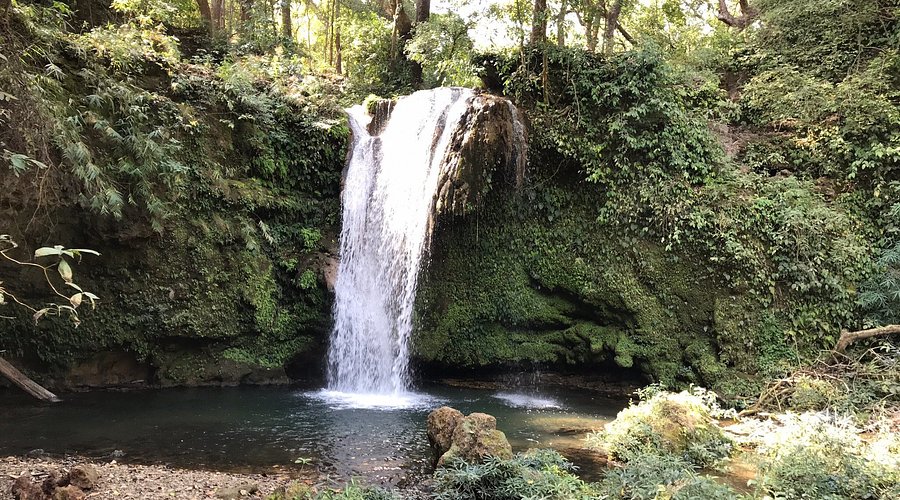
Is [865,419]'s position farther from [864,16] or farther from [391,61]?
[391,61]

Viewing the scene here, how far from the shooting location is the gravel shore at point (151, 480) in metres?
4.64

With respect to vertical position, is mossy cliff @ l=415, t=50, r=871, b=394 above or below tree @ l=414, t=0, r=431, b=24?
below

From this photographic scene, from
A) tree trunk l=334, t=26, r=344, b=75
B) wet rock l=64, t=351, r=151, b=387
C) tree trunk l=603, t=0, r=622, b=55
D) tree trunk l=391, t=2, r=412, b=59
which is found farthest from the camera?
tree trunk l=334, t=26, r=344, b=75

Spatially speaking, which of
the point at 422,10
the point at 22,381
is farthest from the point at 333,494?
the point at 422,10

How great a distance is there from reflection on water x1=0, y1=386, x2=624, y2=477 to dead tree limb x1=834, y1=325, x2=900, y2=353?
141 inches

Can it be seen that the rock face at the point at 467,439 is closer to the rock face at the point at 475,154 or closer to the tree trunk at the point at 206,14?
the rock face at the point at 475,154

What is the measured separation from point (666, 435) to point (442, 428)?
9.24ft

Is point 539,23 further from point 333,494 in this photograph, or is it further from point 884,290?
point 333,494

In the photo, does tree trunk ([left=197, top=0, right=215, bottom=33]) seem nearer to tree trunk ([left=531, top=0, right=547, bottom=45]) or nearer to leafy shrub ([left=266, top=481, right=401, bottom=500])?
tree trunk ([left=531, top=0, right=547, bottom=45])

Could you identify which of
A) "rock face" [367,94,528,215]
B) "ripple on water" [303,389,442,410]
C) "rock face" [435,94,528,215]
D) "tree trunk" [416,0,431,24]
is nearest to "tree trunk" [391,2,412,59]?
"tree trunk" [416,0,431,24]

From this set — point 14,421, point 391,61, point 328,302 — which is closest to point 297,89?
point 328,302

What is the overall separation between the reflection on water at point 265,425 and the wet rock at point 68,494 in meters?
1.57

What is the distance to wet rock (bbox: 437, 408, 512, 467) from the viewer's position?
5.16 meters

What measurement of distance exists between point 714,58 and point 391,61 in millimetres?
9662
